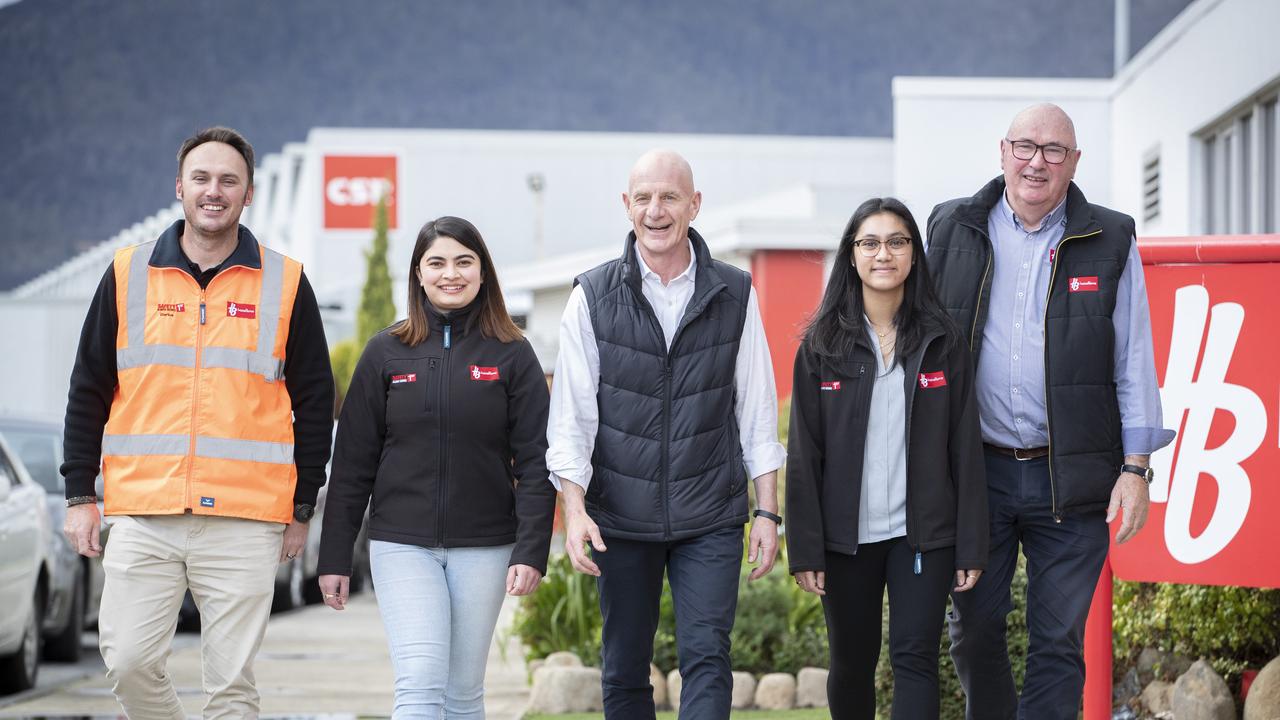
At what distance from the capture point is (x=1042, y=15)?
128625 mm

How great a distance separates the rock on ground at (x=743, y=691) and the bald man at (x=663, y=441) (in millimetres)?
3004

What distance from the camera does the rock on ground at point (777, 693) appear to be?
8086mm

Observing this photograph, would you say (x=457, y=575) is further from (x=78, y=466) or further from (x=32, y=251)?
(x=32, y=251)

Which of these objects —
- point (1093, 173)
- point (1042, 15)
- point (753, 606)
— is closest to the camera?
point (753, 606)

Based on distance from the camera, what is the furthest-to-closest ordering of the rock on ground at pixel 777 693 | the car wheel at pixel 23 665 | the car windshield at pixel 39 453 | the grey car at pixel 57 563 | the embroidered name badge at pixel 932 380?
1. the car windshield at pixel 39 453
2. the grey car at pixel 57 563
3. the car wheel at pixel 23 665
4. the rock on ground at pixel 777 693
5. the embroidered name badge at pixel 932 380

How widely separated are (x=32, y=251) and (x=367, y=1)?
130 ft

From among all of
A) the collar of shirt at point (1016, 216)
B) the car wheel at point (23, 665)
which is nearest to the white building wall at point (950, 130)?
the car wheel at point (23, 665)

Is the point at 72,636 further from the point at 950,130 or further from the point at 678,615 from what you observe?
the point at 950,130

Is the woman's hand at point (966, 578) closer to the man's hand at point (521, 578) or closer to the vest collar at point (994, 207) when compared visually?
the vest collar at point (994, 207)

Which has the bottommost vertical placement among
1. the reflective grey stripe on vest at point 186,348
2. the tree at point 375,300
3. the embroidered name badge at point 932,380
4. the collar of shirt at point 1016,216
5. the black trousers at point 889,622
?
the black trousers at point 889,622

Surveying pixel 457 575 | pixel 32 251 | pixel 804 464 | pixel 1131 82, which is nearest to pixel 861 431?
pixel 804 464

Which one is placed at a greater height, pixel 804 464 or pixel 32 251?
pixel 32 251

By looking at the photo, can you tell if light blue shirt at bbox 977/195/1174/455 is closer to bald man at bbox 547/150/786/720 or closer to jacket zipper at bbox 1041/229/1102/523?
jacket zipper at bbox 1041/229/1102/523

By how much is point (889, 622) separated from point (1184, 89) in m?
10.1
